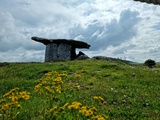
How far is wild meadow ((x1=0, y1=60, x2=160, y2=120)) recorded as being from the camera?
24.3 ft

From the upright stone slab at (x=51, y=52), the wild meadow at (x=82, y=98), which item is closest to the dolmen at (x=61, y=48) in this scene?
the upright stone slab at (x=51, y=52)

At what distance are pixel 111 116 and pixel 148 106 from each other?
2.30 metres

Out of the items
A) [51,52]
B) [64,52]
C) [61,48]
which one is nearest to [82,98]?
[64,52]

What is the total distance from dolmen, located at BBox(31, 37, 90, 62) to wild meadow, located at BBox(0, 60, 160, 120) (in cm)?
1752

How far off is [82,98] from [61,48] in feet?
94.6

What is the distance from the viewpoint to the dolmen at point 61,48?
41.6 m

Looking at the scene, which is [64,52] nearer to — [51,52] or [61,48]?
[61,48]

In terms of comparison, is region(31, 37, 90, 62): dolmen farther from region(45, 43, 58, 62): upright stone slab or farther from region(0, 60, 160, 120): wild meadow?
region(0, 60, 160, 120): wild meadow

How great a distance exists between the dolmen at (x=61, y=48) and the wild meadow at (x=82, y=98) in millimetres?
17518

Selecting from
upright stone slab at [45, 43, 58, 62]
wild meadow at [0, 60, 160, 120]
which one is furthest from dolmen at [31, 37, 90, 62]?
wild meadow at [0, 60, 160, 120]

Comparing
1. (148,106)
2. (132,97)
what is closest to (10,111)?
(148,106)

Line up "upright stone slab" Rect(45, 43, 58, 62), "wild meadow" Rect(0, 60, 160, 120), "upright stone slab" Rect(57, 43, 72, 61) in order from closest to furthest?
"wild meadow" Rect(0, 60, 160, 120) < "upright stone slab" Rect(57, 43, 72, 61) < "upright stone slab" Rect(45, 43, 58, 62)

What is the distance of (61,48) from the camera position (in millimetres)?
41750

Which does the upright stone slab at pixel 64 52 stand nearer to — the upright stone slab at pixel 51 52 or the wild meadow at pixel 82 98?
the upright stone slab at pixel 51 52
